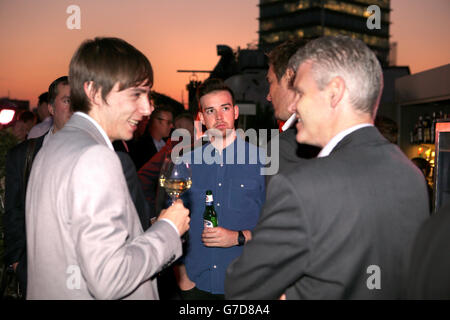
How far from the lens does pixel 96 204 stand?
4.29 feet

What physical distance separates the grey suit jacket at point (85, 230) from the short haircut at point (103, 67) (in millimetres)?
133

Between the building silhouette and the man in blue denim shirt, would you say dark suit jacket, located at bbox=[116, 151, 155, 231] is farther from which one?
the building silhouette

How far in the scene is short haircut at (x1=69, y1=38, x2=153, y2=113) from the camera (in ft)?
5.18

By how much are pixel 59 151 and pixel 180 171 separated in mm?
805

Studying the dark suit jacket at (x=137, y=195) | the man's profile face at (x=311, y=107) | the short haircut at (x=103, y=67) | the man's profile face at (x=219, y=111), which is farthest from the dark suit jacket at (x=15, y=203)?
the man's profile face at (x=311, y=107)

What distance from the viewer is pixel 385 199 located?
1.31 meters

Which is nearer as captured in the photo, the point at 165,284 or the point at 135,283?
the point at 135,283

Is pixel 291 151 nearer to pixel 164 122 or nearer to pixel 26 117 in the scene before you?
pixel 164 122

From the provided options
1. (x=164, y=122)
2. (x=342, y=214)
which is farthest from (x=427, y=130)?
(x=342, y=214)

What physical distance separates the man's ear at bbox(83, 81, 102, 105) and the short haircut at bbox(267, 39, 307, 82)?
4.99 feet

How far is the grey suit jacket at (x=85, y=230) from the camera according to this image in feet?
4.31

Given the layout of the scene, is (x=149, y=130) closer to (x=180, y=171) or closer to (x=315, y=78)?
(x=180, y=171)

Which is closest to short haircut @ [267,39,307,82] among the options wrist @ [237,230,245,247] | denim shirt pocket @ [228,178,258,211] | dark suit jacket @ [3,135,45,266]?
denim shirt pocket @ [228,178,258,211]
